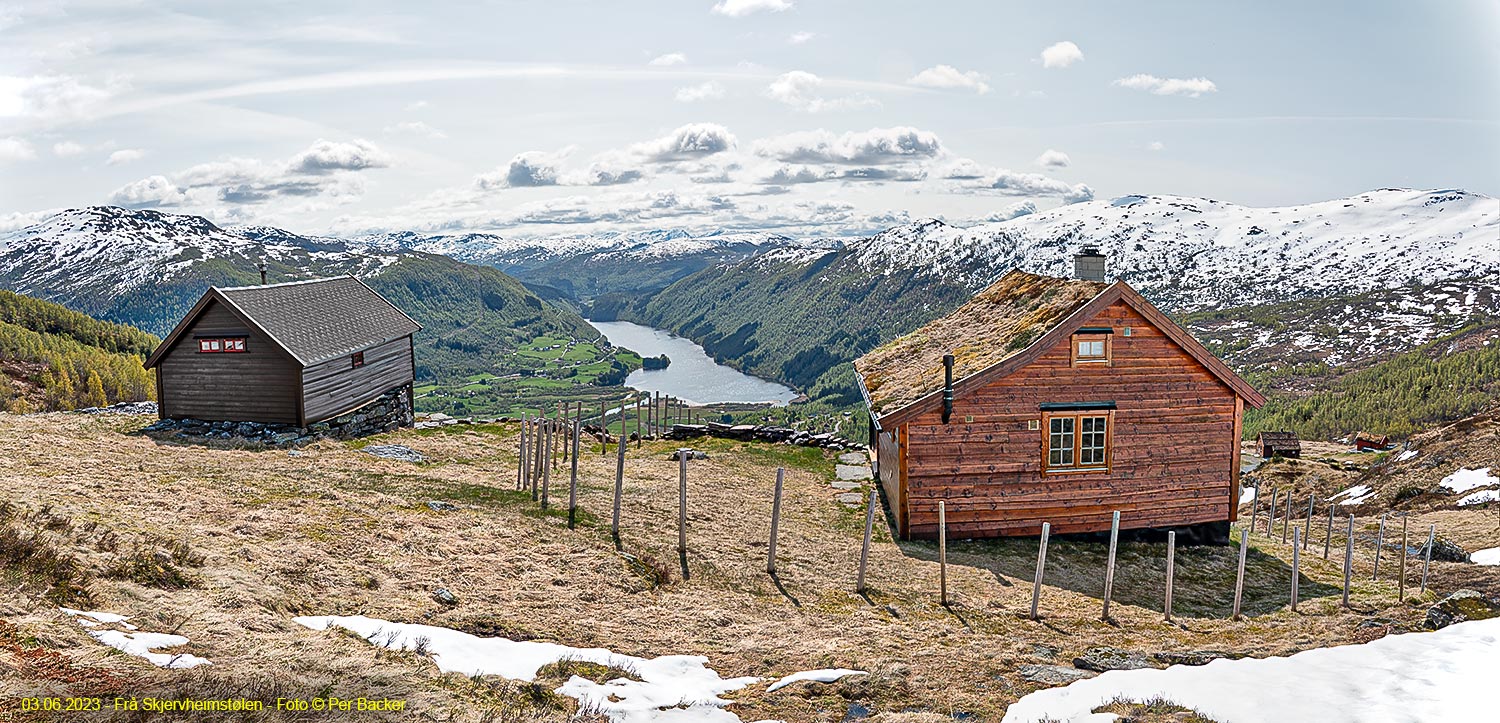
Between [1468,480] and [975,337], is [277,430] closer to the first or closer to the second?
[975,337]

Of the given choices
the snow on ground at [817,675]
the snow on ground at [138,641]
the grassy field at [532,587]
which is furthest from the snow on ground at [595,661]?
the snow on ground at [138,641]

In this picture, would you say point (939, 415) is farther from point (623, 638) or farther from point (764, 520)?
point (623, 638)

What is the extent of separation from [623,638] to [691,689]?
215cm

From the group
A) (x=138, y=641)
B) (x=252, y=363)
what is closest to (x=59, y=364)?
(x=252, y=363)

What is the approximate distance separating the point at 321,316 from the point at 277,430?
618 cm

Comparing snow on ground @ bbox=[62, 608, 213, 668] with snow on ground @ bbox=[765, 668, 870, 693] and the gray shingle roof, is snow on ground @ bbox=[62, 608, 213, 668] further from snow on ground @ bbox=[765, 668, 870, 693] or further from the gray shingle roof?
the gray shingle roof

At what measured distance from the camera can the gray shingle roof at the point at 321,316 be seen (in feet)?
101

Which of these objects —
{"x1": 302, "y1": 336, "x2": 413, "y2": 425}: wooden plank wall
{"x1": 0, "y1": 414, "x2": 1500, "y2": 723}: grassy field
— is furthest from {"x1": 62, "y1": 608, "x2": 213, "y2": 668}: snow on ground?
{"x1": 302, "y1": 336, "x2": 413, "y2": 425}: wooden plank wall

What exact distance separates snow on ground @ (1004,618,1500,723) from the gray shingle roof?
29.5 metres

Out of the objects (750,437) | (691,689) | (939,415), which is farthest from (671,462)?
(691,689)

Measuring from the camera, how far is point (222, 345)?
30.7 m

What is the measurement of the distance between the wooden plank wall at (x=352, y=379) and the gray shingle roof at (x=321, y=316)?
563 mm

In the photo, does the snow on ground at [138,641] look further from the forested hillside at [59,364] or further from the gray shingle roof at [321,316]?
the forested hillside at [59,364]

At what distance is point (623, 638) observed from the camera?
1203cm
